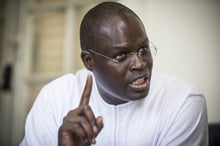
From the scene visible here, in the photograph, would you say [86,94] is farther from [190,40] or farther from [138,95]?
[190,40]

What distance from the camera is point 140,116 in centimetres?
63

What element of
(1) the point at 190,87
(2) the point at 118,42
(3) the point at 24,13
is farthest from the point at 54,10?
(1) the point at 190,87

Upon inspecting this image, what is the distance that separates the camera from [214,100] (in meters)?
0.64

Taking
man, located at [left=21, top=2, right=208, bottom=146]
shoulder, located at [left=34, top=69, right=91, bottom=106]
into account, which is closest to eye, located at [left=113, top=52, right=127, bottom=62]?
man, located at [left=21, top=2, right=208, bottom=146]

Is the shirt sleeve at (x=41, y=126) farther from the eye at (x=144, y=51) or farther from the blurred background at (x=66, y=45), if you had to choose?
the eye at (x=144, y=51)

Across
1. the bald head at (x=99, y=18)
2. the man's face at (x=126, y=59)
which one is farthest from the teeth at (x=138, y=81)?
the bald head at (x=99, y=18)

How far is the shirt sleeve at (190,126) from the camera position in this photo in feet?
1.92

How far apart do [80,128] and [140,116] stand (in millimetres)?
133

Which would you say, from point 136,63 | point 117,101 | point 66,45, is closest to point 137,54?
point 136,63

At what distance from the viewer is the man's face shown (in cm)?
58

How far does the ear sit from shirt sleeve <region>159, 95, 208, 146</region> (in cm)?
20

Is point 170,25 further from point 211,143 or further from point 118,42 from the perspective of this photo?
point 211,143

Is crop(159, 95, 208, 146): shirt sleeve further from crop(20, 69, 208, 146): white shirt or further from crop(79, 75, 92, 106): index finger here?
crop(79, 75, 92, 106): index finger

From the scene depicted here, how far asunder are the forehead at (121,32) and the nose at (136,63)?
23 mm
